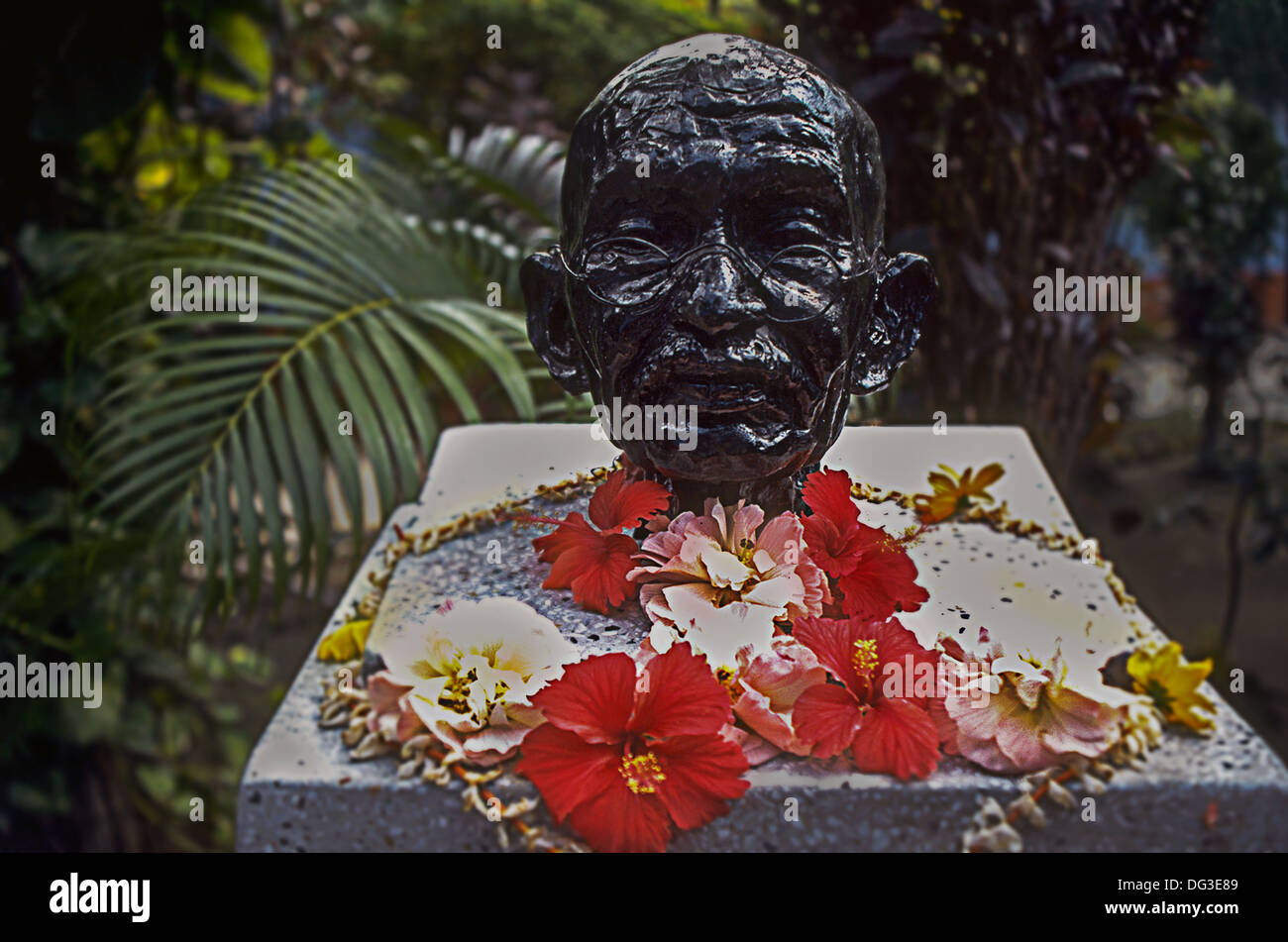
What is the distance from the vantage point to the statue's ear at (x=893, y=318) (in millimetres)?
1317

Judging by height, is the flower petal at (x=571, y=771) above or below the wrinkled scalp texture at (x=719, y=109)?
below

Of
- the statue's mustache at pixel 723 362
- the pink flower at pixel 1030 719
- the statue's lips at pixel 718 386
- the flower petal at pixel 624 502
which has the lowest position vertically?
the pink flower at pixel 1030 719

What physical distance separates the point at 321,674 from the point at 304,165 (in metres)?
1.00

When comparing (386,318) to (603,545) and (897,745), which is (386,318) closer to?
(603,545)

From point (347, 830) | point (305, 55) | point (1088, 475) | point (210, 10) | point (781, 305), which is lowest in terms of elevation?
point (347, 830)

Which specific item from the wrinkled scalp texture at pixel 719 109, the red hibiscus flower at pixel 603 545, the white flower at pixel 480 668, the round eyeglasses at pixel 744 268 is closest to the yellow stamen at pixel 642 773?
the white flower at pixel 480 668

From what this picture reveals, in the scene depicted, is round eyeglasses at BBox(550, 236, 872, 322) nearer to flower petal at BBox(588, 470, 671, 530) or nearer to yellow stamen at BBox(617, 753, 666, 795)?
flower petal at BBox(588, 470, 671, 530)

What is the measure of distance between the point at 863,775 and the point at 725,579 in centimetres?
24

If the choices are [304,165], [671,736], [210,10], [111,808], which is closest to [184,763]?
[111,808]

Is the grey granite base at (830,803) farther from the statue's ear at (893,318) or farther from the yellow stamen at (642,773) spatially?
the statue's ear at (893,318)

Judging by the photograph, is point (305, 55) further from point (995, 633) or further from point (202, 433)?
point (995, 633)

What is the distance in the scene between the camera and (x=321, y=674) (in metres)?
1.30

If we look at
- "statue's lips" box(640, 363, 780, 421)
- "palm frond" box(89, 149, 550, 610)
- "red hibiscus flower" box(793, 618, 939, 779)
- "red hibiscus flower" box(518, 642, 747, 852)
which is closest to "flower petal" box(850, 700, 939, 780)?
"red hibiscus flower" box(793, 618, 939, 779)

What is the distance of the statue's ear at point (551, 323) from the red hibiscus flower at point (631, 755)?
410 millimetres
